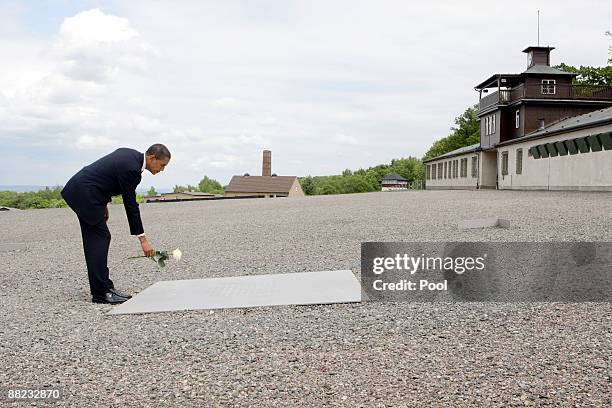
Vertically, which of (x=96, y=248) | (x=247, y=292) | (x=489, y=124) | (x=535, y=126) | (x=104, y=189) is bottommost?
(x=247, y=292)

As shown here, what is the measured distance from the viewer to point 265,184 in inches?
3893

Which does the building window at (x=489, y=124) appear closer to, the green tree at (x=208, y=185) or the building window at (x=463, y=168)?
the building window at (x=463, y=168)

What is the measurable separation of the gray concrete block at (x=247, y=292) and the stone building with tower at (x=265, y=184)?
85.6m

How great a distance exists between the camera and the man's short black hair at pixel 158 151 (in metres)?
5.57

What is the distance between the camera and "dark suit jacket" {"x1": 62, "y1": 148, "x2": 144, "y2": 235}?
5.61 meters

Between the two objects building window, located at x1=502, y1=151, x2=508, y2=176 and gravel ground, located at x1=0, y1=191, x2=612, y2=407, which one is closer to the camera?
gravel ground, located at x1=0, y1=191, x2=612, y2=407

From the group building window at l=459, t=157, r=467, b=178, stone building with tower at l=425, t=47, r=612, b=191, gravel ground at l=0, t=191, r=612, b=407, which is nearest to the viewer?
gravel ground at l=0, t=191, r=612, b=407

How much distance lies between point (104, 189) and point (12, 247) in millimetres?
7584

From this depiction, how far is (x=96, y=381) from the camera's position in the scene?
145 inches

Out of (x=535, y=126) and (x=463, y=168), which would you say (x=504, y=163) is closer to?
(x=535, y=126)

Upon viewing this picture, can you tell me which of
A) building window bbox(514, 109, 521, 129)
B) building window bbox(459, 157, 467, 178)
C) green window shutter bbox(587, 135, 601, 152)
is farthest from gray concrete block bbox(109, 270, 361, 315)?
building window bbox(459, 157, 467, 178)

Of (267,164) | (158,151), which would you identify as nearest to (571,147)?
(158,151)

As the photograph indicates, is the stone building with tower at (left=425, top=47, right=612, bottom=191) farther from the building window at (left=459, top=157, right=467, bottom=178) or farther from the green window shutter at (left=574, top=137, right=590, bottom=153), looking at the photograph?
the green window shutter at (left=574, top=137, right=590, bottom=153)

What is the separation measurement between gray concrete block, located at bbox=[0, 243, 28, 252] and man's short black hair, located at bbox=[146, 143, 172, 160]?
740 cm
